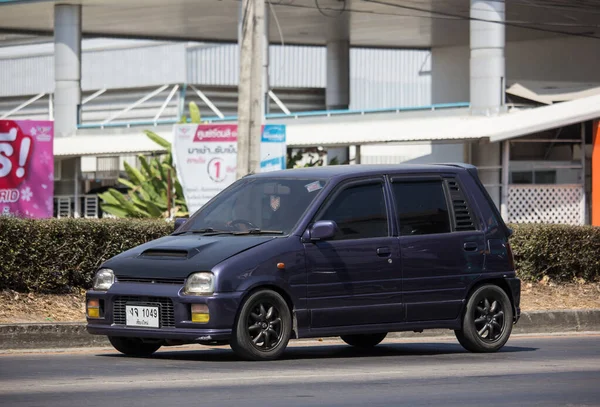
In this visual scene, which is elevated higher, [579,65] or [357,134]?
[579,65]

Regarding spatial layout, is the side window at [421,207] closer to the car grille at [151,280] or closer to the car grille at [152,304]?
the car grille at [151,280]

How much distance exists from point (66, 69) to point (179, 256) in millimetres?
31286

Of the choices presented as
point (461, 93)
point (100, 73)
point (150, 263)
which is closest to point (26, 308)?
point (150, 263)

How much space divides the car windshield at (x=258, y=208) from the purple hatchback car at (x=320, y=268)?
13 mm

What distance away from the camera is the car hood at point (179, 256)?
10.9 meters

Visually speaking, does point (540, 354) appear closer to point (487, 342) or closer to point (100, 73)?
point (487, 342)

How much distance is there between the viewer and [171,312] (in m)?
10.8

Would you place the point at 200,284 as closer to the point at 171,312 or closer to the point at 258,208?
the point at 171,312

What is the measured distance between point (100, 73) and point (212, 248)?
51.1 metres

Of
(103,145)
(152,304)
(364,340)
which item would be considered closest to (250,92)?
(364,340)

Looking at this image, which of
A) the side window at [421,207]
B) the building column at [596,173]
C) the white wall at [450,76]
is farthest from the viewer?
the white wall at [450,76]

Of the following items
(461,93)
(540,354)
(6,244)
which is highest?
(461,93)

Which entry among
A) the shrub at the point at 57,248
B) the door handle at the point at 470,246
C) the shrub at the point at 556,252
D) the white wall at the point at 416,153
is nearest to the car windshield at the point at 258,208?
the door handle at the point at 470,246

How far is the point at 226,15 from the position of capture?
43.5 metres
